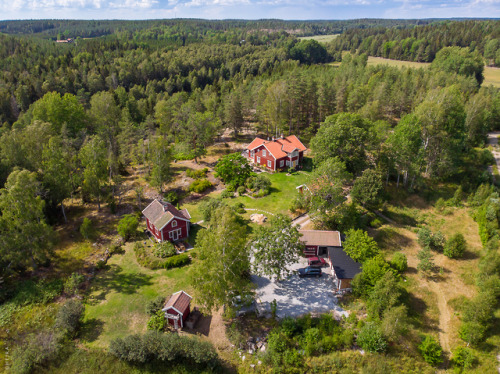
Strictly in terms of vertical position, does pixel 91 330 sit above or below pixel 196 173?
below

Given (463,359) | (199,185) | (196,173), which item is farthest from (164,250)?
(463,359)

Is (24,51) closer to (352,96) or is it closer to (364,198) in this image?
(352,96)

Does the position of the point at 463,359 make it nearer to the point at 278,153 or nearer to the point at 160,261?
the point at 160,261

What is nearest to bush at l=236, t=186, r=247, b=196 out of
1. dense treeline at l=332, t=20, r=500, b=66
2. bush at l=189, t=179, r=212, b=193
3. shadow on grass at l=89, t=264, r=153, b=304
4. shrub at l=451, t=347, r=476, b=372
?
bush at l=189, t=179, r=212, b=193

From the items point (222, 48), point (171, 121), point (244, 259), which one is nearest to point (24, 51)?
point (222, 48)

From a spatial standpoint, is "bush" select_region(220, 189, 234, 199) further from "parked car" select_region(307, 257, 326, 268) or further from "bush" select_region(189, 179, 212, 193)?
"parked car" select_region(307, 257, 326, 268)

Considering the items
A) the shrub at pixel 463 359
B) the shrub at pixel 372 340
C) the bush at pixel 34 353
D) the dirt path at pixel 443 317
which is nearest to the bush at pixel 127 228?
the bush at pixel 34 353

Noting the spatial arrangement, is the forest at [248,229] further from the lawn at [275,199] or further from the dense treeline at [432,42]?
the dense treeline at [432,42]
